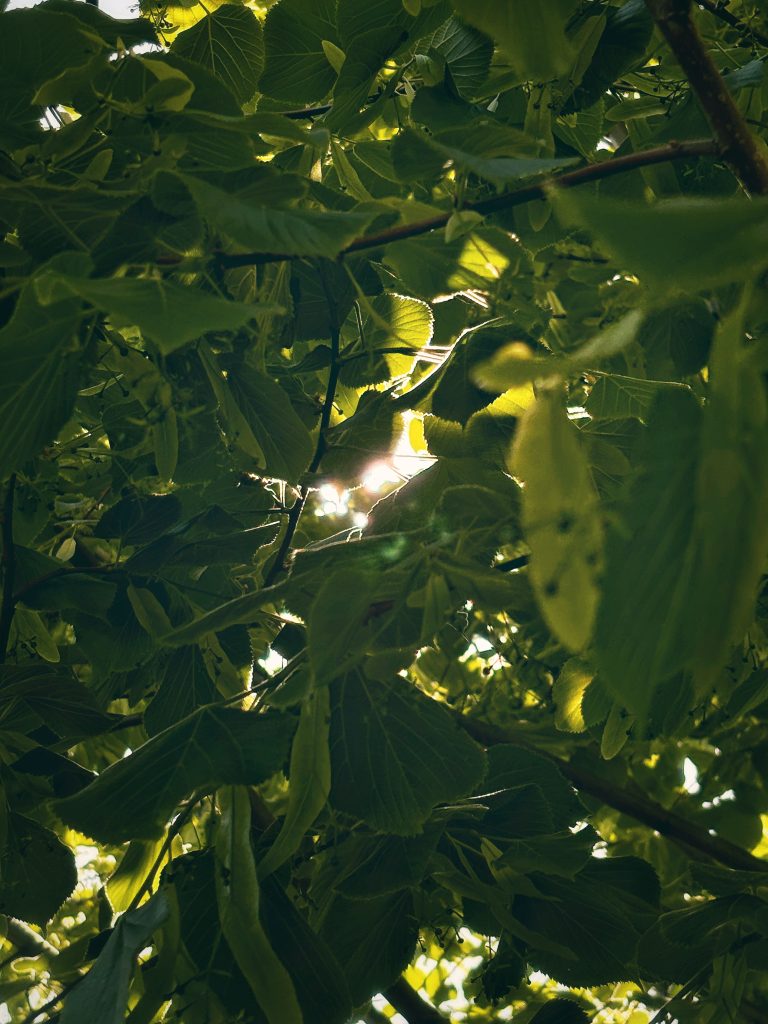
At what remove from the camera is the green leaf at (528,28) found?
1.93 feet

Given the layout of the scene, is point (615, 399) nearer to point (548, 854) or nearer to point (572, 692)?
point (572, 692)

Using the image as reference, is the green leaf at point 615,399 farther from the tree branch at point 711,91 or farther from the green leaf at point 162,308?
the green leaf at point 162,308

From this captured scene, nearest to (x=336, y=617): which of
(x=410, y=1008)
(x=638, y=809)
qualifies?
(x=410, y=1008)

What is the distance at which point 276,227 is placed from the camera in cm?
61

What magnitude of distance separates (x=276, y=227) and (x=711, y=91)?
325 mm

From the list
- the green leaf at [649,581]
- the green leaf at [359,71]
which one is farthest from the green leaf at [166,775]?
the green leaf at [359,71]

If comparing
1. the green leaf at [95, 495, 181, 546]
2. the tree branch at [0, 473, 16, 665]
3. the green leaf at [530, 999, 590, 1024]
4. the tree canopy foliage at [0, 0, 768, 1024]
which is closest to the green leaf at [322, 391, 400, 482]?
the tree canopy foliage at [0, 0, 768, 1024]

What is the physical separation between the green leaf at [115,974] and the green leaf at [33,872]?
1.06ft

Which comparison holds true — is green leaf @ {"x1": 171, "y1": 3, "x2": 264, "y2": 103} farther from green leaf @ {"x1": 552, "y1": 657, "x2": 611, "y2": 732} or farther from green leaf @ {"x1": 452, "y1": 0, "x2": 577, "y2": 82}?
green leaf @ {"x1": 552, "y1": 657, "x2": 611, "y2": 732}

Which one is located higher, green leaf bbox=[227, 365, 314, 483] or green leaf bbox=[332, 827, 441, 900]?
green leaf bbox=[227, 365, 314, 483]

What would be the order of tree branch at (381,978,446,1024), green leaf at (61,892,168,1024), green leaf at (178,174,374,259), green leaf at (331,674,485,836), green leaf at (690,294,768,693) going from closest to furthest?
1. green leaf at (690,294,768,693)
2. green leaf at (178,174,374,259)
3. green leaf at (61,892,168,1024)
4. green leaf at (331,674,485,836)
5. tree branch at (381,978,446,1024)

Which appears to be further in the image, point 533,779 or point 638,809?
point 638,809

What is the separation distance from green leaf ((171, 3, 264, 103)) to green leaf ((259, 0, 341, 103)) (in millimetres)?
13

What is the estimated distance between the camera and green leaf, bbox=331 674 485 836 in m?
0.81
